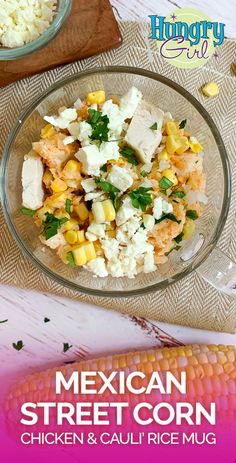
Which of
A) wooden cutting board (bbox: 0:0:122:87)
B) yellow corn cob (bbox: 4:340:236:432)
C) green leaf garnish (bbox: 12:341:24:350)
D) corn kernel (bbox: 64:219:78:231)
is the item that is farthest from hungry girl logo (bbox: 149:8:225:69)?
green leaf garnish (bbox: 12:341:24:350)

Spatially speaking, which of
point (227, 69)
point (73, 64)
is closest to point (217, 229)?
point (227, 69)

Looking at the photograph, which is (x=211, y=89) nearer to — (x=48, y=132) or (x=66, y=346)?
(x=48, y=132)

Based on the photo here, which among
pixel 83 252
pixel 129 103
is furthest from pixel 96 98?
pixel 83 252

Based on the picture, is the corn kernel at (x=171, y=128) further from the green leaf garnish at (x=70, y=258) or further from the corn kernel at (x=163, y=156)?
the green leaf garnish at (x=70, y=258)

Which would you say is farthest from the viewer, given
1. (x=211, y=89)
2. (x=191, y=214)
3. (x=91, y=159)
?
(x=211, y=89)

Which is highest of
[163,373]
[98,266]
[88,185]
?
[88,185]

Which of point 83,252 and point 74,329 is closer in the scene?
point 83,252

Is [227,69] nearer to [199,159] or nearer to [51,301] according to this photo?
[199,159]

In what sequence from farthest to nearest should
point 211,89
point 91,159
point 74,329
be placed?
1. point 74,329
2. point 211,89
3. point 91,159
